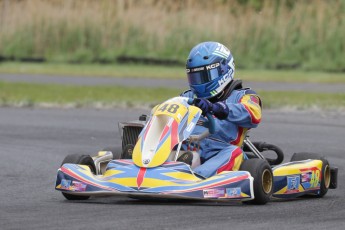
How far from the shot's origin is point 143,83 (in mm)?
19312

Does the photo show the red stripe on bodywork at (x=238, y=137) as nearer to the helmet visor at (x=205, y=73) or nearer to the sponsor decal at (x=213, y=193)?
the helmet visor at (x=205, y=73)

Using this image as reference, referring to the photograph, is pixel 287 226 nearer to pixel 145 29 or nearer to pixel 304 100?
pixel 304 100

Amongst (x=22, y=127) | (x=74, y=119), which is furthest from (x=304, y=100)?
(x=22, y=127)

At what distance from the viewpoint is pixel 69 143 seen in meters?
11.2

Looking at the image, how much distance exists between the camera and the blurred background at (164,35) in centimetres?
2270

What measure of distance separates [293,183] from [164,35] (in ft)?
54.8

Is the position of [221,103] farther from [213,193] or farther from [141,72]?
[141,72]

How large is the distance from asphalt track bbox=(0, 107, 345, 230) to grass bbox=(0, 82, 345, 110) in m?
0.63

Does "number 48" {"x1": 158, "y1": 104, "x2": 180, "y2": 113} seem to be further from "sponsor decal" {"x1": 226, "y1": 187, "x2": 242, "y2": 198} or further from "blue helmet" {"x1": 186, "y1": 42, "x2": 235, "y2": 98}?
"sponsor decal" {"x1": 226, "y1": 187, "x2": 242, "y2": 198}

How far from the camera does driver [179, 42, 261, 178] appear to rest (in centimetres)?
717

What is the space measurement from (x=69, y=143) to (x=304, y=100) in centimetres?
563

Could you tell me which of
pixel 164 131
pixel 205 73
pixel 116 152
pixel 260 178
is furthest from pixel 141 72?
pixel 260 178

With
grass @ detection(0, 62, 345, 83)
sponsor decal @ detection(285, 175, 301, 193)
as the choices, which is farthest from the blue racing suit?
grass @ detection(0, 62, 345, 83)

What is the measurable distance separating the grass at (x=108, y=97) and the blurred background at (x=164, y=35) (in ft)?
13.2
